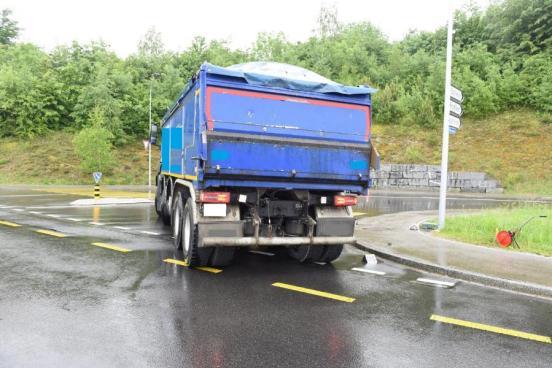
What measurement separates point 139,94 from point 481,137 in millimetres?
30260

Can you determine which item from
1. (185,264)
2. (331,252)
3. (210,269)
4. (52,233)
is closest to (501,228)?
(331,252)

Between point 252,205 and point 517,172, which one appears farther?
point 517,172

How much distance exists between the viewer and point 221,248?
769 centimetres

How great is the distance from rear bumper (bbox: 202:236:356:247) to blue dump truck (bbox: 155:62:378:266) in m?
0.02

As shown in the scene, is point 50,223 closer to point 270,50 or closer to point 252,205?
point 252,205

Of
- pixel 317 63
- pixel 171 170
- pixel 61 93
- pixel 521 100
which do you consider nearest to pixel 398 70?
pixel 317 63

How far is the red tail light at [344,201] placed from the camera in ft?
26.3

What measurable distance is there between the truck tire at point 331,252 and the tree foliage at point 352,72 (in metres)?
29.8

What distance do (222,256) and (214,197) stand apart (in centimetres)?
113

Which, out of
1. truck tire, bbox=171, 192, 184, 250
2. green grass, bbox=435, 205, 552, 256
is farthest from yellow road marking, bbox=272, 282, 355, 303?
green grass, bbox=435, 205, 552, 256

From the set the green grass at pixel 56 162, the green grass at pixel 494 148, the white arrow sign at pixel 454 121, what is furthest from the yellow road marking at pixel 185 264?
the green grass at pixel 56 162

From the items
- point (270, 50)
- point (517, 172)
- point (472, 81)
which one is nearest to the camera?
point (517, 172)

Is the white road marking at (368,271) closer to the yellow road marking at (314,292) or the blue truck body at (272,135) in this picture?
the blue truck body at (272,135)

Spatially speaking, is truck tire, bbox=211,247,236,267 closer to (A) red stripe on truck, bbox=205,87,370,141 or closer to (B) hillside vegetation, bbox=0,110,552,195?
(A) red stripe on truck, bbox=205,87,370,141
